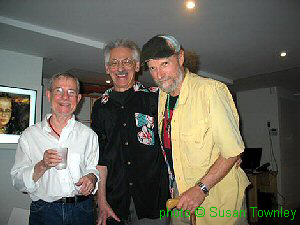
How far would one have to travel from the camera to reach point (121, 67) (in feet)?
6.33

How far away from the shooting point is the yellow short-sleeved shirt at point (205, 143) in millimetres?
1379

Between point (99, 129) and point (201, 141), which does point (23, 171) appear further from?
point (201, 141)

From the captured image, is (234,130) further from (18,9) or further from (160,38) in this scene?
(18,9)

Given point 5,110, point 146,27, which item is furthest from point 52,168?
point 5,110

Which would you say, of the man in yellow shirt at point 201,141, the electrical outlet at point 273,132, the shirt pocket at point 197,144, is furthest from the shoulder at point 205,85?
the electrical outlet at point 273,132

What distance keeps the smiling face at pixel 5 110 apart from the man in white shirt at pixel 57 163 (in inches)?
96.9

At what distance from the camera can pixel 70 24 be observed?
3123 mm

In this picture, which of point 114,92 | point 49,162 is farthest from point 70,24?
point 49,162

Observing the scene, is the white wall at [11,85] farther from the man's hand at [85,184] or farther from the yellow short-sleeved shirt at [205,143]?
the yellow short-sleeved shirt at [205,143]

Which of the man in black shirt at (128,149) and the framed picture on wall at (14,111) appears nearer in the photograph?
the man in black shirt at (128,149)

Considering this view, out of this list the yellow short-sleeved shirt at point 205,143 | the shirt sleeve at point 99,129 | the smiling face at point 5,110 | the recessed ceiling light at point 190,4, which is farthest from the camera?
the smiling face at point 5,110

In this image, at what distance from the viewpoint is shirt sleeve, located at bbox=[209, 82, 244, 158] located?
1299 mm

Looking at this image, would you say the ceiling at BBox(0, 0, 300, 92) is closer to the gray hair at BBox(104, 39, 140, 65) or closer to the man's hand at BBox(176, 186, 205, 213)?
the gray hair at BBox(104, 39, 140, 65)

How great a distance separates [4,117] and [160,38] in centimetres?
328
